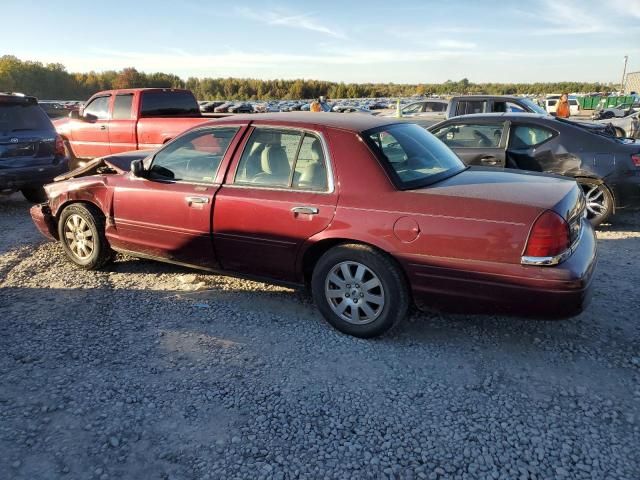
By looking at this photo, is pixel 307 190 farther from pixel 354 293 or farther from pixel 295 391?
pixel 295 391

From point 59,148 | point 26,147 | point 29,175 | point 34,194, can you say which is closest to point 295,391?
point 29,175

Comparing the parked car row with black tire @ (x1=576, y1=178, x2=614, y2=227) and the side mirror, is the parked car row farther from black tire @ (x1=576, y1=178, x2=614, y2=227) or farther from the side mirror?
the side mirror

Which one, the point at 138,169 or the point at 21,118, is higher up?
the point at 21,118

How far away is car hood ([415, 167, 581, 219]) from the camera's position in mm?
3152

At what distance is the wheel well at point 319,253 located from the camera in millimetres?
3438

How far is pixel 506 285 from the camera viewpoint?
3.08 meters

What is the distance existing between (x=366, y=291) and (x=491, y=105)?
374 inches

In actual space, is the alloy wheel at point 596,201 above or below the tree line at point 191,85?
below

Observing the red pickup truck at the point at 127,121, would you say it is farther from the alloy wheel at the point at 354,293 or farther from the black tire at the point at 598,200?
the black tire at the point at 598,200

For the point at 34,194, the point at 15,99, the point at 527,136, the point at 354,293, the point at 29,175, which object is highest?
the point at 15,99

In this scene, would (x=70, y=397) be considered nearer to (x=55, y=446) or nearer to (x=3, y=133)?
(x=55, y=446)

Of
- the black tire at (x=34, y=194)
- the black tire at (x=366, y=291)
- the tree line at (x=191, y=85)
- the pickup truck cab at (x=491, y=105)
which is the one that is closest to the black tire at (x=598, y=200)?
the black tire at (x=366, y=291)

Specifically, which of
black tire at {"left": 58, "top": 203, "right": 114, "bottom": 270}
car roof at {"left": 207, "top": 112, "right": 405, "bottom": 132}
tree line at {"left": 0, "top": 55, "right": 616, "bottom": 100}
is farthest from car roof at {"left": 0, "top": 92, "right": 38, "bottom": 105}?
tree line at {"left": 0, "top": 55, "right": 616, "bottom": 100}

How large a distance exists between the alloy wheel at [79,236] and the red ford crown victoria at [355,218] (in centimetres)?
17
